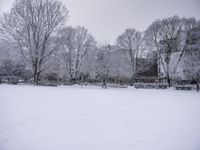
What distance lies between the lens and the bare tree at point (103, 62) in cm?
3762

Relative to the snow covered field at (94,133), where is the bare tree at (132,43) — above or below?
above

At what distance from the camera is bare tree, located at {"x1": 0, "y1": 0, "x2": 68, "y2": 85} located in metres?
24.1

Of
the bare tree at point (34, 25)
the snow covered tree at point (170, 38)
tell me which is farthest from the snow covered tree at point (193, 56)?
the bare tree at point (34, 25)

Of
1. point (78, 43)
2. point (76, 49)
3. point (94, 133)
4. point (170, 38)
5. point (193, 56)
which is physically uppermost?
point (78, 43)

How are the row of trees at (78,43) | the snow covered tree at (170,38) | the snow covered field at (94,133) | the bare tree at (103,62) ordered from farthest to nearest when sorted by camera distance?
the bare tree at (103,62) → the snow covered tree at (170,38) → the row of trees at (78,43) → the snow covered field at (94,133)

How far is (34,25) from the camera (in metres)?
25.1

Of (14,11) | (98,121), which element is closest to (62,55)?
(14,11)

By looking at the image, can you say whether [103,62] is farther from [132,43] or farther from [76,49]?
[132,43]

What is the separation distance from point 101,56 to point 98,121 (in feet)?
114

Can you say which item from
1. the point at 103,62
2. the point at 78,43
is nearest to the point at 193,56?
the point at 103,62

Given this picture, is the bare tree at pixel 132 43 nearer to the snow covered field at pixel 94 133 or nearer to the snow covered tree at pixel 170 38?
the snow covered tree at pixel 170 38

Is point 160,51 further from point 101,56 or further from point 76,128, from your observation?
point 76,128

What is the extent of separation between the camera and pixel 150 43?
34.4 m

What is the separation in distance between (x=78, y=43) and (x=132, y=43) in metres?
12.2
